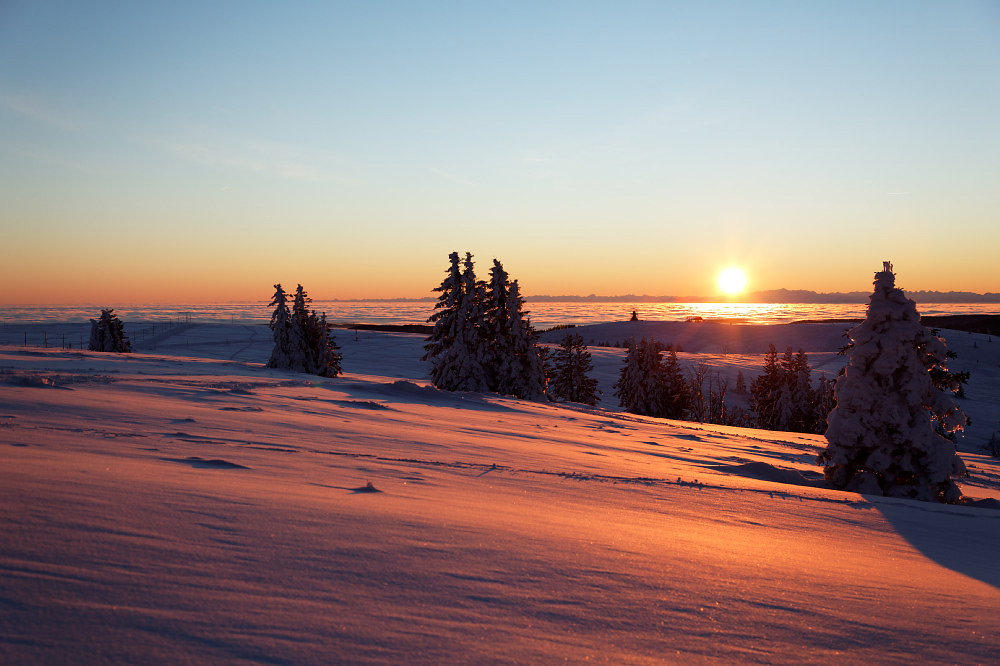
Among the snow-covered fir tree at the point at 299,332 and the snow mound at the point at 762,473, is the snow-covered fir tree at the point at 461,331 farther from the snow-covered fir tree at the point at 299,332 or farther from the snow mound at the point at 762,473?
the snow mound at the point at 762,473

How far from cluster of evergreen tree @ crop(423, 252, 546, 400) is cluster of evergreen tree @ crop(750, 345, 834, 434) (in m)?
23.8

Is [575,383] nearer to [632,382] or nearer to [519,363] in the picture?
[632,382]

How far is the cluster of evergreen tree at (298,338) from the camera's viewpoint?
4193cm

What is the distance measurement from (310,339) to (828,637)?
4468 centimetres

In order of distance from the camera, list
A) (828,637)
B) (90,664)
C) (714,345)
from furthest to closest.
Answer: (714,345) < (828,637) < (90,664)

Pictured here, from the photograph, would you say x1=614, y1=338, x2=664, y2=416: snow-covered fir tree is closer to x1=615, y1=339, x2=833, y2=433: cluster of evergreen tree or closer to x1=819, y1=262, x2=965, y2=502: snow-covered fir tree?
x1=615, y1=339, x2=833, y2=433: cluster of evergreen tree

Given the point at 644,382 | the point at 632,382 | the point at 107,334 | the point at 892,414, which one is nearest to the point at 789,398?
the point at 644,382

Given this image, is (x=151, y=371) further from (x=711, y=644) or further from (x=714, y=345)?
(x=714, y=345)

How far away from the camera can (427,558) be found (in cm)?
301

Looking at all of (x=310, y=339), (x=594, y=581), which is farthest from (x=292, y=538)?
(x=310, y=339)

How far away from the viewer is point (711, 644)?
93.9 inches

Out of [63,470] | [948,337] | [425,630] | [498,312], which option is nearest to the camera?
[425,630]

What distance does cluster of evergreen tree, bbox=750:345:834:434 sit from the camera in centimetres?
4625

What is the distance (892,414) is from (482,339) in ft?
74.7
